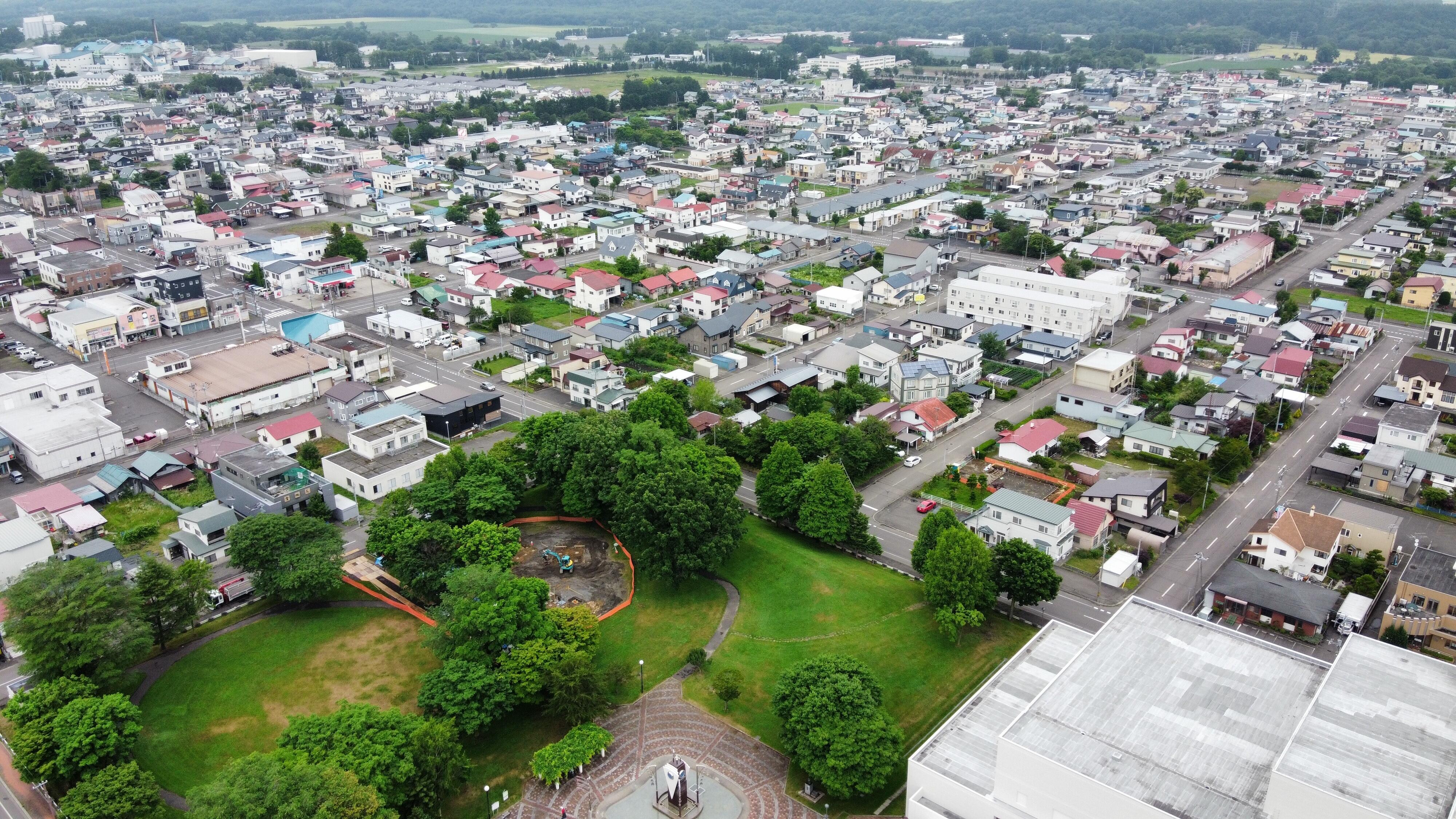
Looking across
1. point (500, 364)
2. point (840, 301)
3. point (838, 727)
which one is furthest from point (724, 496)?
point (840, 301)

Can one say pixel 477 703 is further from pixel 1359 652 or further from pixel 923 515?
pixel 1359 652

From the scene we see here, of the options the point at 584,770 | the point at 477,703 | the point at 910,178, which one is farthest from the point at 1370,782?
the point at 910,178

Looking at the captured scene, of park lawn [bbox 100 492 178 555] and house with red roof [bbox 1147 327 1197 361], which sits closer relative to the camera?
park lawn [bbox 100 492 178 555]

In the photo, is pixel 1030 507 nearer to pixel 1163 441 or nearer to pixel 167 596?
pixel 1163 441

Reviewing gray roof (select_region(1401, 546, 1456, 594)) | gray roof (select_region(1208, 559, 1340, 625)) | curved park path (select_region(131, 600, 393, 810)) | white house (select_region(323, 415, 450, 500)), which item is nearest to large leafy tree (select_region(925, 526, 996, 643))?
gray roof (select_region(1208, 559, 1340, 625))

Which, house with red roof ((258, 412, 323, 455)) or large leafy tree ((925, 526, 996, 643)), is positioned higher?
large leafy tree ((925, 526, 996, 643))

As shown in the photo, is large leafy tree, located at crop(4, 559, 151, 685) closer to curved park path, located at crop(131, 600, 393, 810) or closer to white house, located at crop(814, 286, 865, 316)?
curved park path, located at crop(131, 600, 393, 810)

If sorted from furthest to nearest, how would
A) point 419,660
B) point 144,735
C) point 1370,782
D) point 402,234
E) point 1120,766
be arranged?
point 402,234 < point 419,660 < point 144,735 < point 1120,766 < point 1370,782
